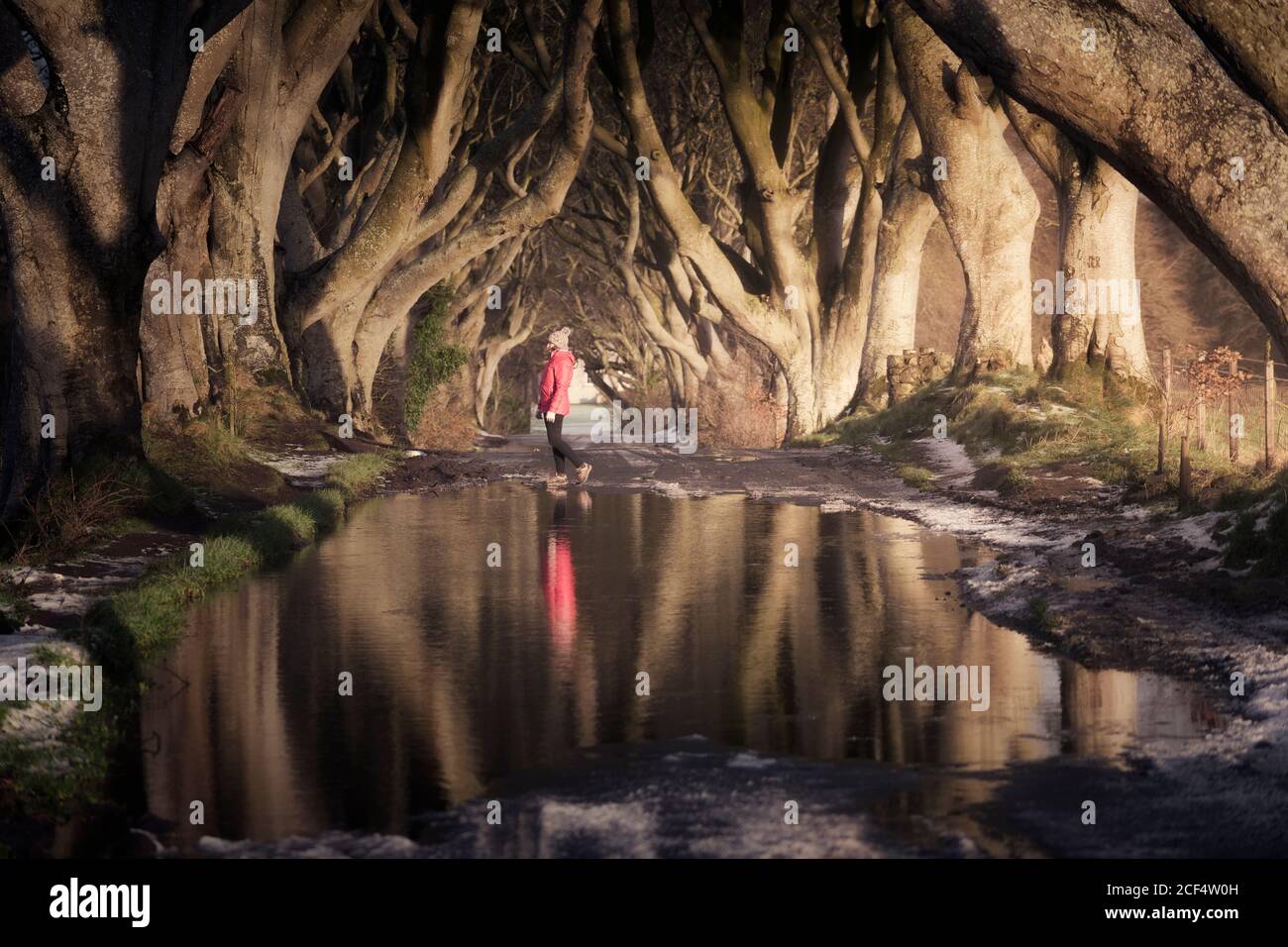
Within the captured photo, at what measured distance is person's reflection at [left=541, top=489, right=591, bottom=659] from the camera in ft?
34.2

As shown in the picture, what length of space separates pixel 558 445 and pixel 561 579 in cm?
1071

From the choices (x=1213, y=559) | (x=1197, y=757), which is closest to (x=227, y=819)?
(x=1197, y=757)

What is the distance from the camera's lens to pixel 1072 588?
1152cm

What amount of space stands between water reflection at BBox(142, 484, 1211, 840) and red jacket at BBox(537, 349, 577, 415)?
7.79 metres

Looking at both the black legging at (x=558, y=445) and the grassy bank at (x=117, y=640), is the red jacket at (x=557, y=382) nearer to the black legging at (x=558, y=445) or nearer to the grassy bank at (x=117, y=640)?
the black legging at (x=558, y=445)

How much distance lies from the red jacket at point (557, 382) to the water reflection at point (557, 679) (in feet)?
25.5

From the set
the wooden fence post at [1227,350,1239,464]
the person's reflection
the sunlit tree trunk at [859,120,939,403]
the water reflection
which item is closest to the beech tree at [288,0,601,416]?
the sunlit tree trunk at [859,120,939,403]

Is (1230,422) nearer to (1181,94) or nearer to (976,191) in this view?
(1181,94)

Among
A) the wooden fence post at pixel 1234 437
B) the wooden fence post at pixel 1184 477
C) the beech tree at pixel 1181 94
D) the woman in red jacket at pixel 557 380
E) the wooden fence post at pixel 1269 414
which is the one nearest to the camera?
the beech tree at pixel 1181 94

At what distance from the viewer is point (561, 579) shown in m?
13.0

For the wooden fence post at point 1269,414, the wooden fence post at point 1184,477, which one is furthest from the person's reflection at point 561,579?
the wooden fence post at point 1269,414

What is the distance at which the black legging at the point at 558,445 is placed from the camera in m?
23.0

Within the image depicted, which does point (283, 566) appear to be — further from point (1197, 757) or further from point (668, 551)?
point (1197, 757)

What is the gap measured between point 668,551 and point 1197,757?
7.97 metres
